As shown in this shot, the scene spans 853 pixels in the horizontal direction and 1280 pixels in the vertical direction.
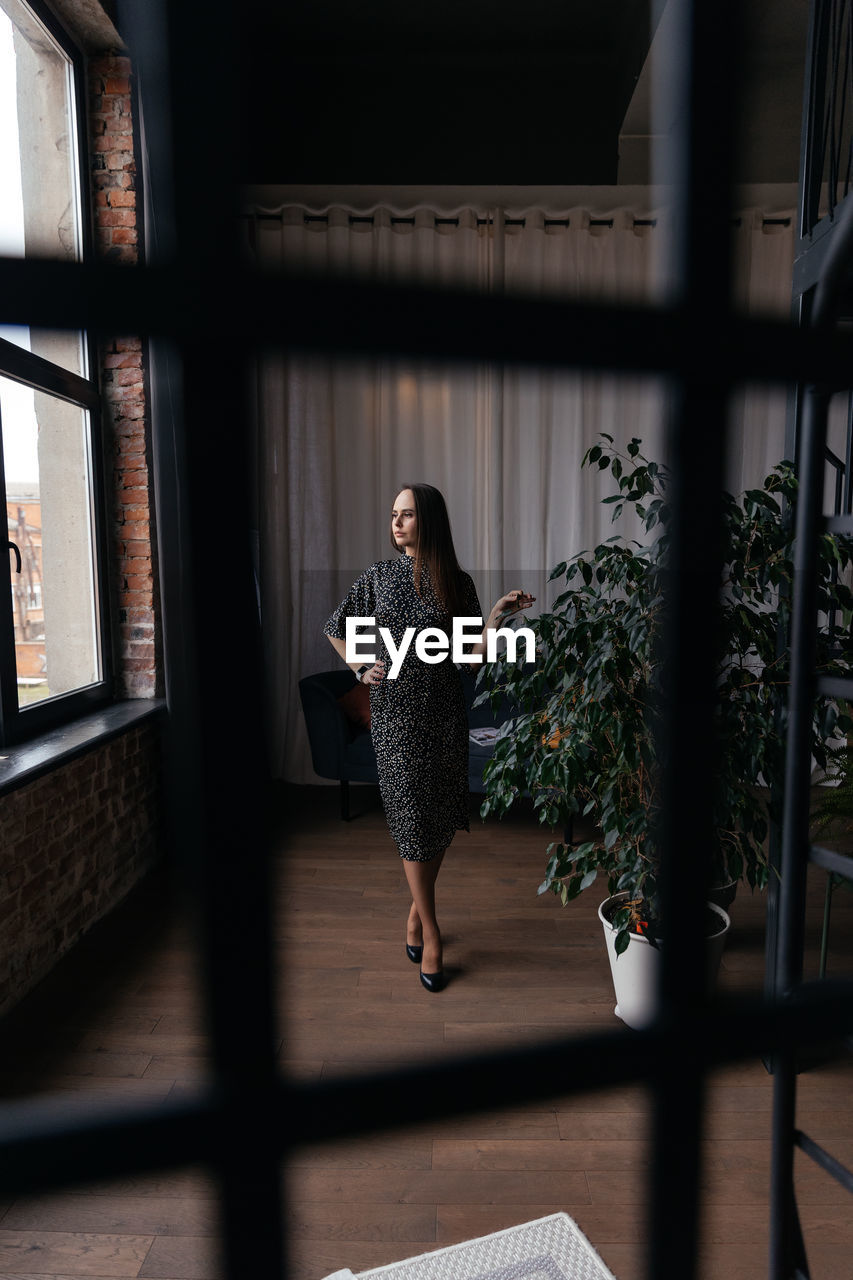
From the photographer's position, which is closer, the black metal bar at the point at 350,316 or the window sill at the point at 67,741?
the black metal bar at the point at 350,316

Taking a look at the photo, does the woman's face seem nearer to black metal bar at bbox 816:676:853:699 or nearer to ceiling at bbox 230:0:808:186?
black metal bar at bbox 816:676:853:699

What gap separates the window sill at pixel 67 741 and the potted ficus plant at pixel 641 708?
135 centimetres

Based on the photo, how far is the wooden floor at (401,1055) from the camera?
148 centimetres

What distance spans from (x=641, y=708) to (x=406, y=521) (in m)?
0.87

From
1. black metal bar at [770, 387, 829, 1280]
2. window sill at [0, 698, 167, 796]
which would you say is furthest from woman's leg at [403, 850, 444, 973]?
black metal bar at [770, 387, 829, 1280]

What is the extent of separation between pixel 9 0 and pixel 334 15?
2.01 m

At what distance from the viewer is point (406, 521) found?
2.29 metres

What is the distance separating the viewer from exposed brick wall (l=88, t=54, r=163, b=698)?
305 centimetres

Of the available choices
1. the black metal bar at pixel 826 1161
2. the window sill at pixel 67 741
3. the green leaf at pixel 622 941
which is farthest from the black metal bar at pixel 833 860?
the window sill at pixel 67 741

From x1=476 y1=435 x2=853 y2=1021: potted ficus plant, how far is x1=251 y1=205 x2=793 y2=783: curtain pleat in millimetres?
2650
